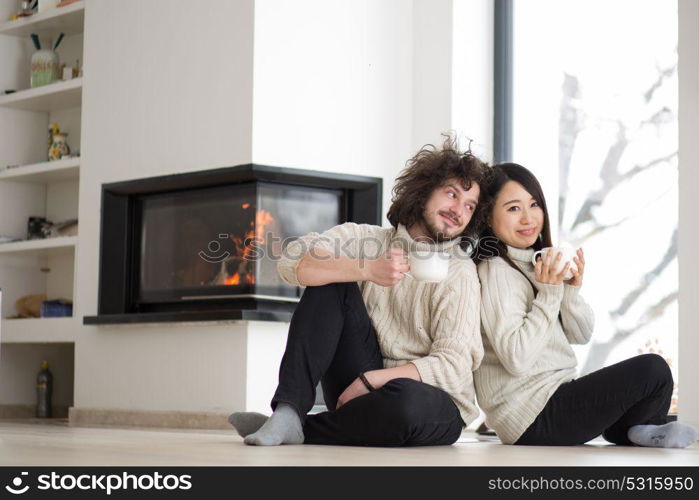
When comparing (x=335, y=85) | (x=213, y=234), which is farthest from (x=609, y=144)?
(x=213, y=234)

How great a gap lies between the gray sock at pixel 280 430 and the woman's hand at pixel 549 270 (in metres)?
0.68

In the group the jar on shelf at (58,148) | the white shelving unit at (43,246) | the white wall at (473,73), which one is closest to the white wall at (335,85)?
the white wall at (473,73)

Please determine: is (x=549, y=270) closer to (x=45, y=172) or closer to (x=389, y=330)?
(x=389, y=330)

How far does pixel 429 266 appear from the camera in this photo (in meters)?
2.39

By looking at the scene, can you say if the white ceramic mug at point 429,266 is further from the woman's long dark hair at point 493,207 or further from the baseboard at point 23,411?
the baseboard at point 23,411

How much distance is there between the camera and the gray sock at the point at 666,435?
2.70 metres

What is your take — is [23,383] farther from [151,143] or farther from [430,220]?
[430,220]

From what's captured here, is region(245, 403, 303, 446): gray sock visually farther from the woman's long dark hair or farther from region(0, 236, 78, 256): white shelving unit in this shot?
region(0, 236, 78, 256): white shelving unit

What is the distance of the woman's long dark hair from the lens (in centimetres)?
276

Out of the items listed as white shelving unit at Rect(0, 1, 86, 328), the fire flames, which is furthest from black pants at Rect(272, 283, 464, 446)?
white shelving unit at Rect(0, 1, 86, 328)

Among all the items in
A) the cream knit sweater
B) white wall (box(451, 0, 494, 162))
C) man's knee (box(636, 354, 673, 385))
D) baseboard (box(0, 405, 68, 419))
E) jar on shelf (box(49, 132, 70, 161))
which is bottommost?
baseboard (box(0, 405, 68, 419))

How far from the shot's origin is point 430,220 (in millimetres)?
2697

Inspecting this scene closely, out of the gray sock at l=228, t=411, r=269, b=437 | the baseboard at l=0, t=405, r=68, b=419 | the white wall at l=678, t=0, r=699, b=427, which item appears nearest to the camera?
the gray sock at l=228, t=411, r=269, b=437

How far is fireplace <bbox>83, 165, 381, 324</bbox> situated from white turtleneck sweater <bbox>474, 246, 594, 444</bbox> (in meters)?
1.81
